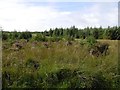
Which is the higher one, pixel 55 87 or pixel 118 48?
pixel 118 48

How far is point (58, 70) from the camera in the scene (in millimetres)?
6418

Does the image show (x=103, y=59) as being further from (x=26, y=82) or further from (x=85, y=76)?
(x=26, y=82)

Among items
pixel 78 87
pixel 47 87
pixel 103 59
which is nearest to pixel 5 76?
pixel 47 87

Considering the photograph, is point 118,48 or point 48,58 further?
point 118,48

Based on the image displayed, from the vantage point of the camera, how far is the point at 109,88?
6.34m

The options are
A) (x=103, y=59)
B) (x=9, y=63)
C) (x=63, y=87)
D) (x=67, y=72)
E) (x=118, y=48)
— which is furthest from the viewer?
(x=118, y=48)

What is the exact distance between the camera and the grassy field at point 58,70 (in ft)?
20.2

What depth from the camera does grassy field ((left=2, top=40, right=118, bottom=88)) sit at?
615 centimetres

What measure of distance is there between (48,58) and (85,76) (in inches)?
52.0

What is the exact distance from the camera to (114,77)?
664 centimetres

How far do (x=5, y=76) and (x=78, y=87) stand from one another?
1.55 meters

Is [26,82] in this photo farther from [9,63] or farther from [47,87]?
[9,63]

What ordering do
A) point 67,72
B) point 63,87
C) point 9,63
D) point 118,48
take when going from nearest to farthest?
point 63,87, point 67,72, point 9,63, point 118,48

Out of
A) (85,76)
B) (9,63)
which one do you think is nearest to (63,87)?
(85,76)
